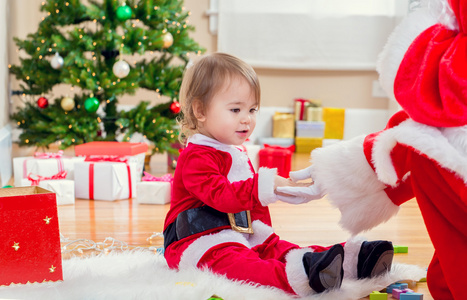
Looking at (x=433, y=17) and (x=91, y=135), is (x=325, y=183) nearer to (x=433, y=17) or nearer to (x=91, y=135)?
(x=433, y=17)

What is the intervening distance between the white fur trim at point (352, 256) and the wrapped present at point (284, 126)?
8.88 feet

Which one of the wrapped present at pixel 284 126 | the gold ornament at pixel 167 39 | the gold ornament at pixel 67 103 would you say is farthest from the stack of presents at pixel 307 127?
the gold ornament at pixel 67 103

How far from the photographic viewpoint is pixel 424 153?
1.04 meters

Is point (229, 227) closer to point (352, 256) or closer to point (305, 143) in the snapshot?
point (352, 256)

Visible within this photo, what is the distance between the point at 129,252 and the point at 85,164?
925 mm

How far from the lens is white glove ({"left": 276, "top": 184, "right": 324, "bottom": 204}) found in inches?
47.4

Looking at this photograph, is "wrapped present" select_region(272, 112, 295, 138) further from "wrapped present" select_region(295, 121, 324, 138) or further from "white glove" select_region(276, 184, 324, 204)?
"white glove" select_region(276, 184, 324, 204)

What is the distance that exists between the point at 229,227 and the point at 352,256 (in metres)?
0.28

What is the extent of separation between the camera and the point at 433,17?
3.62ft

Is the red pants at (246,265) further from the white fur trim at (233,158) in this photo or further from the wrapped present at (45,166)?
the wrapped present at (45,166)

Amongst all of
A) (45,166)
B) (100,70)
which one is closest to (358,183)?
(45,166)

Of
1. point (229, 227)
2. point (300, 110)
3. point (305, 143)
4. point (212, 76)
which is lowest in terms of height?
point (305, 143)

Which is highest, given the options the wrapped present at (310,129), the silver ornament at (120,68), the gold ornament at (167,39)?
the gold ornament at (167,39)

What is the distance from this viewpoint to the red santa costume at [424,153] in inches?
40.2
